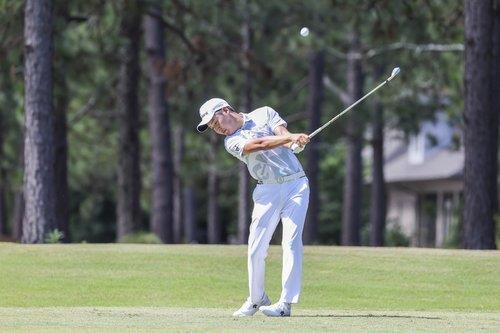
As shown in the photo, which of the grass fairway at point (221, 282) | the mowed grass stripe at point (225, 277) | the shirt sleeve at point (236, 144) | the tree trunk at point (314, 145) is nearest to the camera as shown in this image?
the shirt sleeve at point (236, 144)

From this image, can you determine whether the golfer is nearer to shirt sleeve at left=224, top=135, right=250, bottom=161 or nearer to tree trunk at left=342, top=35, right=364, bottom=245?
shirt sleeve at left=224, top=135, right=250, bottom=161

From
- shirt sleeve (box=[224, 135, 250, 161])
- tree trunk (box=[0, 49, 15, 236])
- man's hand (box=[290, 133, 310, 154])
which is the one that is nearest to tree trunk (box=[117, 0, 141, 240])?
tree trunk (box=[0, 49, 15, 236])

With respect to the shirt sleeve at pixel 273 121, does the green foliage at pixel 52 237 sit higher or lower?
lower

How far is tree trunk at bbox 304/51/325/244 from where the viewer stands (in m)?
41.7

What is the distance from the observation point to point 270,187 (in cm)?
1412

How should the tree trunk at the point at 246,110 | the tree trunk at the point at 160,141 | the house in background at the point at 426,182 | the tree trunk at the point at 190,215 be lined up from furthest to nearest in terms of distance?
the tree trunk at the point at 190,215 → the house in background at the point at 426,182 → the tree trunk at the point at 246,110 → the tree trunk at the point at 160,141

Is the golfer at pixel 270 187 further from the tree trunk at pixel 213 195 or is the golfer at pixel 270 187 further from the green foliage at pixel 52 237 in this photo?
the tree trunk at pixel 213 195

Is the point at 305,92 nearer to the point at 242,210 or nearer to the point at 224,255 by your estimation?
the point at 242,210

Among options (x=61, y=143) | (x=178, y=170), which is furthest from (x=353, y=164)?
(x=61, y=143)

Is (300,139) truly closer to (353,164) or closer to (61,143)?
(61,143)

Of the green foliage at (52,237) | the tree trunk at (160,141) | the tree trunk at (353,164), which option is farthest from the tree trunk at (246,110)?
the green foliage at (52,237)

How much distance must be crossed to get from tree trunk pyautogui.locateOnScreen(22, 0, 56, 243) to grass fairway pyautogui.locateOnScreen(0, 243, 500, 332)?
8.43 ft

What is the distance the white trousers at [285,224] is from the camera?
553 inches

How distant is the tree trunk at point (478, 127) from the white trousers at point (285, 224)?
9562 millimetres
